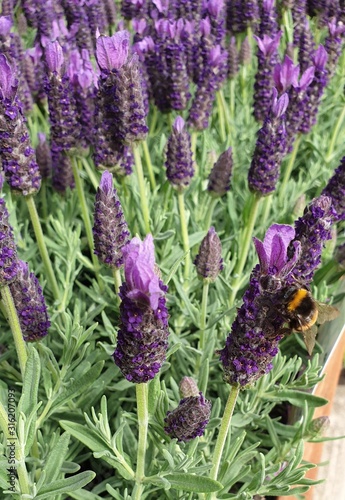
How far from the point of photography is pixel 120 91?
1.48 m

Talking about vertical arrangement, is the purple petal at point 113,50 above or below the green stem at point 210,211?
above

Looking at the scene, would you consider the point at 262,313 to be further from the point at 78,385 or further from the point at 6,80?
the point at 6,80

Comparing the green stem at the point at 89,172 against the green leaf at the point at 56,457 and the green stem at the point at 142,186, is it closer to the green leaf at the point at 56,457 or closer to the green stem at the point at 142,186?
the green stem at the point at 142,186

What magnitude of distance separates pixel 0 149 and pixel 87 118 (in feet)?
1.53

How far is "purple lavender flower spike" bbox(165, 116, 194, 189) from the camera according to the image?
1.71 m

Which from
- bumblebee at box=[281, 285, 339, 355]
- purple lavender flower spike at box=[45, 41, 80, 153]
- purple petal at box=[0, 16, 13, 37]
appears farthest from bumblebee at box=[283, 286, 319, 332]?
purple petal at box=[0, 16, 13, 37]

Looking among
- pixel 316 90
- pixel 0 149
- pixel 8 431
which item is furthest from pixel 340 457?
pixel 0 149

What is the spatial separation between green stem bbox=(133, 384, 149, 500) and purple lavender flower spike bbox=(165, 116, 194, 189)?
0.84m

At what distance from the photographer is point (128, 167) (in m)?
1.73

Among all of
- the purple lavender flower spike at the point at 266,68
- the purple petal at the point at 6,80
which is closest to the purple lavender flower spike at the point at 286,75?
the purple lavender flower spike at the point at 266,68

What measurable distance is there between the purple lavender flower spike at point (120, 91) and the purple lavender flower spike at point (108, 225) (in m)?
0.30

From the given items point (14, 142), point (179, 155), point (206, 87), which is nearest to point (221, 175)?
point (179, 155)

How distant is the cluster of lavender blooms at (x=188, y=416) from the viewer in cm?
120

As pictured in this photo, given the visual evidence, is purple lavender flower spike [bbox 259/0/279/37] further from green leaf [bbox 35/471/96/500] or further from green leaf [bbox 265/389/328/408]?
green leaf [bbox 35/471/96/500]
